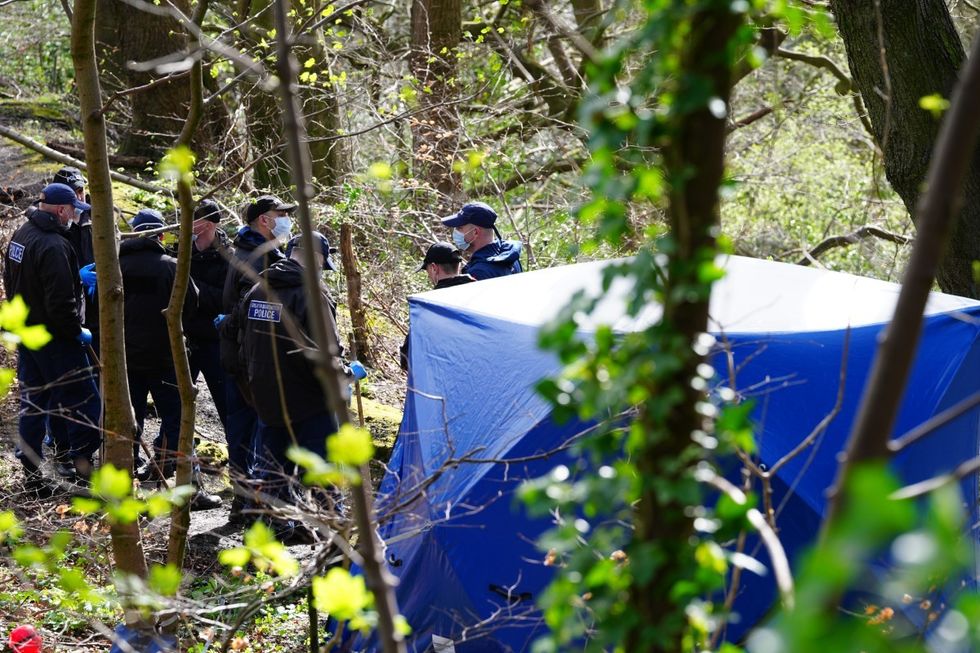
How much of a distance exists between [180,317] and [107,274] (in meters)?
0.28

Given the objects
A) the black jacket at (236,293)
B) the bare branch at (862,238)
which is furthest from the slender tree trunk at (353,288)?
the bare branch at (862,238)

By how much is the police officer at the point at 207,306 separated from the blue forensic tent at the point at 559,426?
261 centimetres

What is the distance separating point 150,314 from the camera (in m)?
6.35

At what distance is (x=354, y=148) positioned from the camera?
408 inches

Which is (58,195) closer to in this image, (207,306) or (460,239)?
(207,306)

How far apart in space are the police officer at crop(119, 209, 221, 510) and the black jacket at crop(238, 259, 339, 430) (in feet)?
2.81

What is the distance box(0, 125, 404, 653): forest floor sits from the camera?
4.41 metres

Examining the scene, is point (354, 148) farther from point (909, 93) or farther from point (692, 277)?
point (692, 277)

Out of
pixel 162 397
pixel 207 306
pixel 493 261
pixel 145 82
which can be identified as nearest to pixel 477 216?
pixel 493 261

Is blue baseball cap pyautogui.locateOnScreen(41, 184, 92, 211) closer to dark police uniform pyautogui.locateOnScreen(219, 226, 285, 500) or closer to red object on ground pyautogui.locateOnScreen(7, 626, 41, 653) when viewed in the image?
dark police uniform pyautogui.locateOnScreen(219, 226, 285, 500)

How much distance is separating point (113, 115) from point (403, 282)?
5.13 meters

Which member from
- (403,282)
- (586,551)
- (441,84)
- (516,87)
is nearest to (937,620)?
(586,551)

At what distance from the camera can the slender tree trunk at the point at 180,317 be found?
3.30m

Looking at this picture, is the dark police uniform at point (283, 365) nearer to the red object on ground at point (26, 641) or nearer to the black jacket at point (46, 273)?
the black jacket at point (46, 273)
